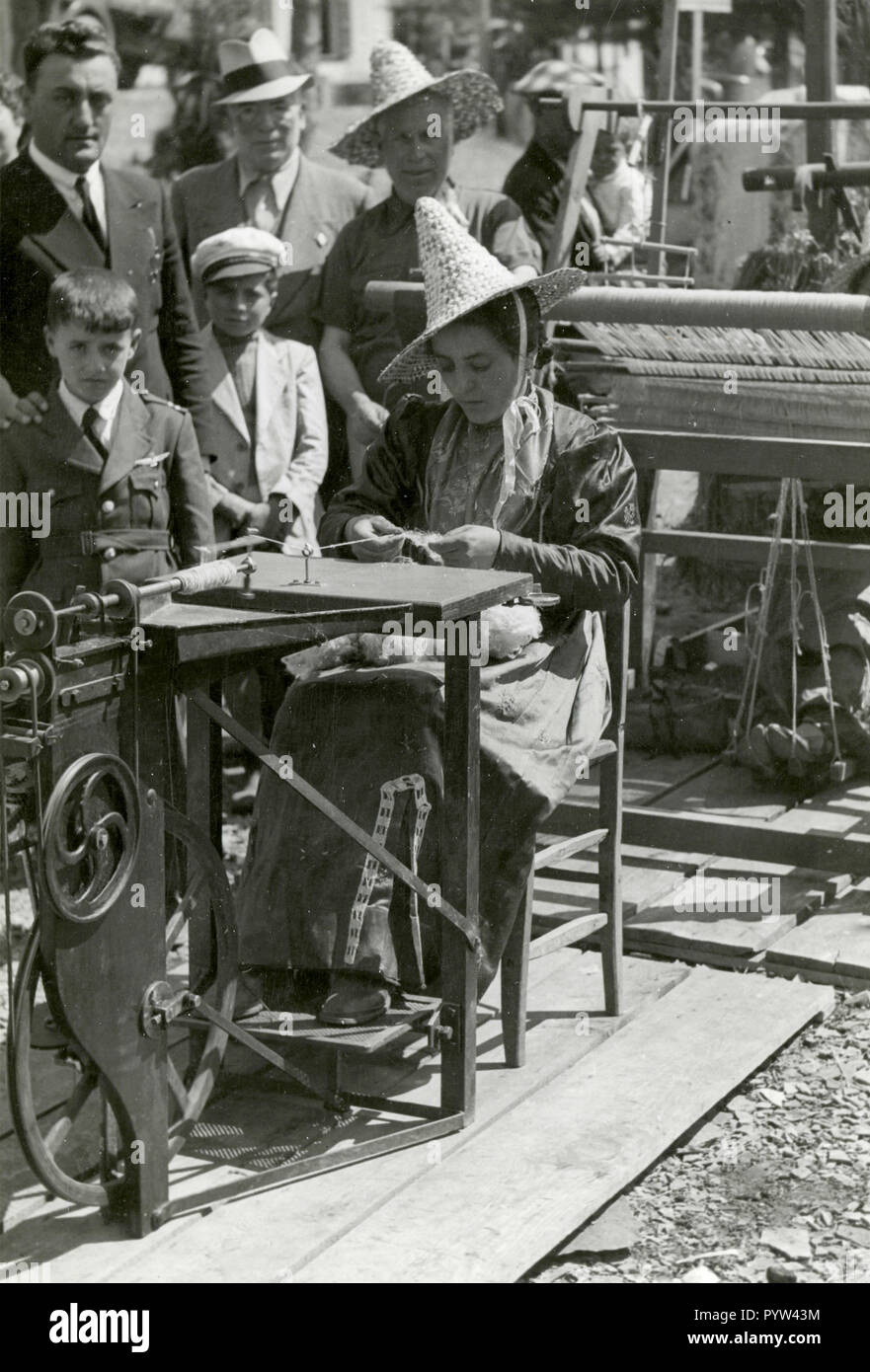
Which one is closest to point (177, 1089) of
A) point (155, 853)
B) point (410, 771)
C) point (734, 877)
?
point (155, 853)

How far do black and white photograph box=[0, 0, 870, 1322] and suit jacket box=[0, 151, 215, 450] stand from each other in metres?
0.01

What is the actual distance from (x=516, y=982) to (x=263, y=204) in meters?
3.00

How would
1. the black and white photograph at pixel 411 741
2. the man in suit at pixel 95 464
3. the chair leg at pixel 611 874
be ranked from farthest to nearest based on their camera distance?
the man in suit at pixel 95 464 → the chair leg at pixel 611 874 → the black and white photograph at pixel 411 741

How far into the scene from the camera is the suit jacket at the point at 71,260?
184 inches

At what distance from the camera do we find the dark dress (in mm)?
3611

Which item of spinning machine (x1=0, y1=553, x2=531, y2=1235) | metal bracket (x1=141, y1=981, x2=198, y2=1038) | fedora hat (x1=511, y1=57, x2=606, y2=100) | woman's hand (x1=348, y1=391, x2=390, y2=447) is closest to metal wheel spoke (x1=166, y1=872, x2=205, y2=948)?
spinning machine (x1=0, y1=553, x2=531, y2=1235)

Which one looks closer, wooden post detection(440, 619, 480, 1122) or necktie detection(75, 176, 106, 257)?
wooden post detection(440, 619, 480, 1122)

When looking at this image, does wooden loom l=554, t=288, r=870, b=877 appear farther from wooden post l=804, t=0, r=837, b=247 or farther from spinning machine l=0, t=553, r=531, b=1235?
wooden post l=804, t=0, r=837, b=247

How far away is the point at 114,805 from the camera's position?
2955 millimetres

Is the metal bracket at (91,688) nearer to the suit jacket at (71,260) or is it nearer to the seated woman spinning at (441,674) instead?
the seated woman spinning at (441,674)

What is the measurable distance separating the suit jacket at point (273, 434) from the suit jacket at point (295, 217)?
1.14 ft

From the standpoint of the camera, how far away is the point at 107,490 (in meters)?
4.35

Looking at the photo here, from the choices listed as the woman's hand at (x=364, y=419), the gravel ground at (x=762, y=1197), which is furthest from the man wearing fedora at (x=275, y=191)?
the gravel ground at (x=762, y=1197)

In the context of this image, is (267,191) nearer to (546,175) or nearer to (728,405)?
(546,175)
